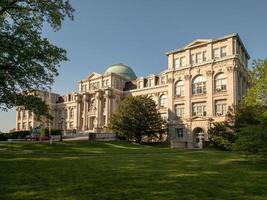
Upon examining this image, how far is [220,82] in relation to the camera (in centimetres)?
5491

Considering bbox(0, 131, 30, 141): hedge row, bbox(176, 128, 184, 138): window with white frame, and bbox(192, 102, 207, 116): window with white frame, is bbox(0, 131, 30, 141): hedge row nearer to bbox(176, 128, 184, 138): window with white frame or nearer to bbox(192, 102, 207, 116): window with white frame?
bbox(176, 128, 184, 138): window with white frame

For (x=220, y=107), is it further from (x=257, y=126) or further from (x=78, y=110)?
(x=78, y=110)

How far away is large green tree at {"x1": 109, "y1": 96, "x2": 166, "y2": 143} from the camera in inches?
2089

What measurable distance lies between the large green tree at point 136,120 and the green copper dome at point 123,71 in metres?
27.6

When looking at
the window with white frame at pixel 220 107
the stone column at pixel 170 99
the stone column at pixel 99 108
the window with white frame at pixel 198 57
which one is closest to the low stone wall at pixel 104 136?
the stone column at pixel 170 99

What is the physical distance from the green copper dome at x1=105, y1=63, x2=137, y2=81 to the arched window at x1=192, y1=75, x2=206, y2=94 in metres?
26.6

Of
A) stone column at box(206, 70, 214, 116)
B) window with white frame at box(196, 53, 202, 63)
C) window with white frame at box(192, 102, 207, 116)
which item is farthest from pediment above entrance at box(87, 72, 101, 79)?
stone column at box(206, 70, 214, 116)

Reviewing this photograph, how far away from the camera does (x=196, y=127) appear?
182ft

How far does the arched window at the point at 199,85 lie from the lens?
57.0 m

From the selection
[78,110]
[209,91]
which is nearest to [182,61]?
[209,91]

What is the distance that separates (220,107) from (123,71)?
120 feet

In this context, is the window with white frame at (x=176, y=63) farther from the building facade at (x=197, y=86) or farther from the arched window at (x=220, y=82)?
the arched window at (x=220, y=82)

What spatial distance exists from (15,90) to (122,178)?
11.0 metres

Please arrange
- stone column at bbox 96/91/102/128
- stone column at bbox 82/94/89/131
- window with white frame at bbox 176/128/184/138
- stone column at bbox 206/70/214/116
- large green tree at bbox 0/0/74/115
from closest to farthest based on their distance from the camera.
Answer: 1. large green tree at bbox 0/0/74/115
2. stone column at bbox 206/70/214/116
3. window with white frame at bbox 176/128/184/138
4. stone column at bbox 96/91/102/128
5. stone column at bbox 82/94/89/131
